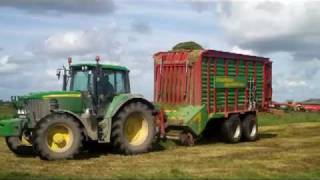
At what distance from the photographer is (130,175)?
35.7 feet

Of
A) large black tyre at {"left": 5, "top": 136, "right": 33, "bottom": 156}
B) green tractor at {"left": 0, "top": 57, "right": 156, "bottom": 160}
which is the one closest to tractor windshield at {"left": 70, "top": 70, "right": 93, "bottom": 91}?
green tractor at {"left": 0, "top": 57, "right": 156, "bottom": 160}

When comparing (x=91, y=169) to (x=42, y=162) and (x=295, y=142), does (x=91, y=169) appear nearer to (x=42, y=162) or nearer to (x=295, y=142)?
(x=42, y=162)

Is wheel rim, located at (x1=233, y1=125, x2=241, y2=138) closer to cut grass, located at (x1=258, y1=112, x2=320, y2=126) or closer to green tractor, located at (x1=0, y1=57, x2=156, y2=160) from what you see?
green tractor, located at (x1=0, y1=57, x2=156, y2=160)

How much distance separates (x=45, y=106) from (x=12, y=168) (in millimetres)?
2203

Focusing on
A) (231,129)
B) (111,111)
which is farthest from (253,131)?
(111,111)

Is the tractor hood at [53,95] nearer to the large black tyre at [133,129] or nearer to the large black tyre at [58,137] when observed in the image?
the large black tyre at [58,137]

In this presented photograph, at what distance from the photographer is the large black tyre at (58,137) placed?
527 inches

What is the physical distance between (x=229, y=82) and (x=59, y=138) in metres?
7.05

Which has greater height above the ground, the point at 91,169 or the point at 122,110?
the point at 122,110

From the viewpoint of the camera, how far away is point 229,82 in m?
19.1

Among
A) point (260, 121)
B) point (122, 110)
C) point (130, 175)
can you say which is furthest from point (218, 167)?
point (260, 121)

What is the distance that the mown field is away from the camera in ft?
36.1

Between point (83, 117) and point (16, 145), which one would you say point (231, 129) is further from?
point (16, 145)

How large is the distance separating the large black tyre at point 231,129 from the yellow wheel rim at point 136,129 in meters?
3.96
